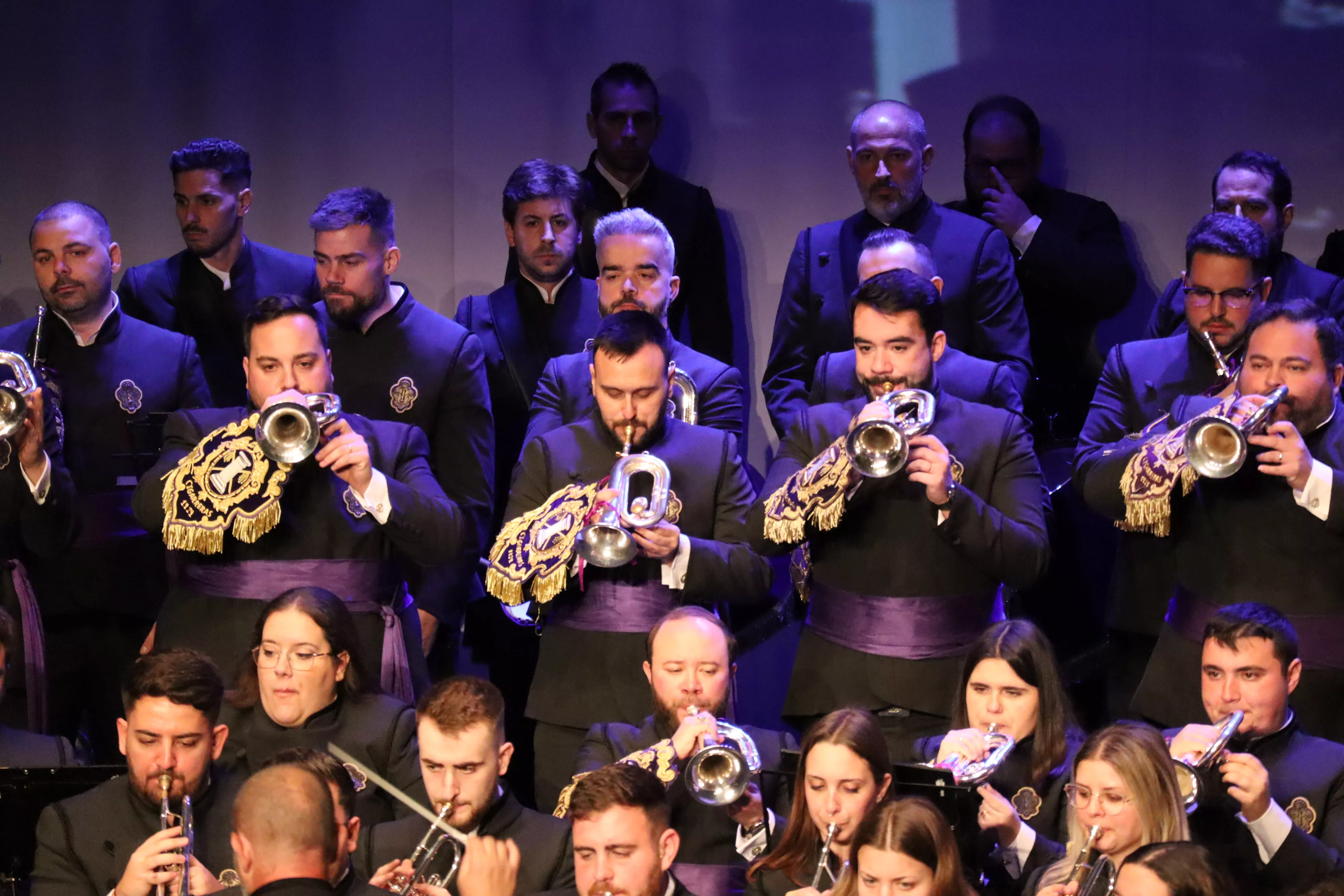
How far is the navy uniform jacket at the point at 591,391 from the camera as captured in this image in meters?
5.39

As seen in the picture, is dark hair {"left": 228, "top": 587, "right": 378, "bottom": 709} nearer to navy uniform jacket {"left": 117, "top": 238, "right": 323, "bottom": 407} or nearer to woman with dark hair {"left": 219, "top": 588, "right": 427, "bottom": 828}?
woman with dark hair {"left": 219, "top": 588, "right": 427, "bottom": 828}

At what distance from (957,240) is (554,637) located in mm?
2017

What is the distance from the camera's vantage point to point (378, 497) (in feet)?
15.7

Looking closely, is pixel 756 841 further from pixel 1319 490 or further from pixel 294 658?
pixel 1319 490

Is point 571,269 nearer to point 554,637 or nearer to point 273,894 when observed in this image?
point 554,637

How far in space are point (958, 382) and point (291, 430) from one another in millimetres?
1887

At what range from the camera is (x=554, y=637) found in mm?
4863

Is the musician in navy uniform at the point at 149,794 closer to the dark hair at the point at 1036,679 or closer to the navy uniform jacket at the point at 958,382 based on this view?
the dark hair at the point at 1036,679

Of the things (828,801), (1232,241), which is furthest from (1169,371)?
(828,801)

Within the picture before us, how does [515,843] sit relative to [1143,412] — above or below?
below

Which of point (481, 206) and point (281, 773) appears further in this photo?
point (481, 206)

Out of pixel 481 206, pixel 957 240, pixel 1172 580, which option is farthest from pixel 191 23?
pixel 1172 580

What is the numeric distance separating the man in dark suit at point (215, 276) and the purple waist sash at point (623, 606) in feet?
6.06

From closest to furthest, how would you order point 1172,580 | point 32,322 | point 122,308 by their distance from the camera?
point 1172,580, point 32,322, point 122,308
